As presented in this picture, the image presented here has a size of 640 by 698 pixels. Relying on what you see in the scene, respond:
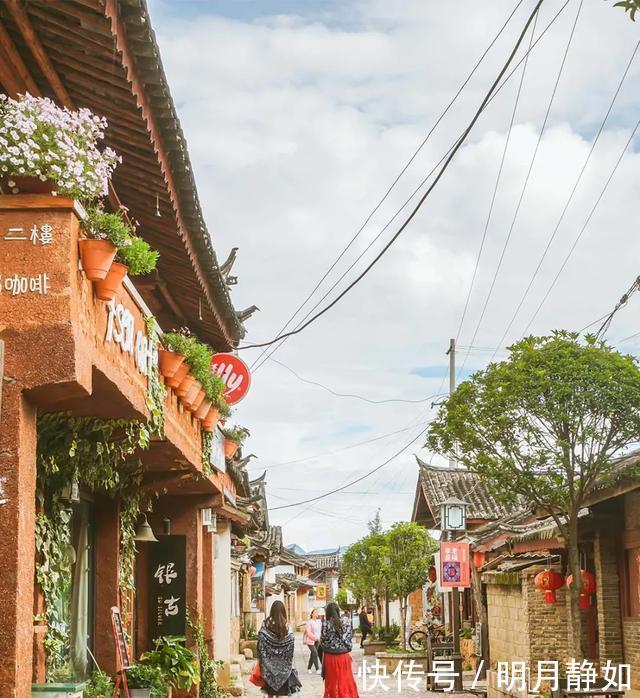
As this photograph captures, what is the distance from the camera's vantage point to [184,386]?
35.9ft

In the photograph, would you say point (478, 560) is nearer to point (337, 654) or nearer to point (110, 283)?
point (337, 654)

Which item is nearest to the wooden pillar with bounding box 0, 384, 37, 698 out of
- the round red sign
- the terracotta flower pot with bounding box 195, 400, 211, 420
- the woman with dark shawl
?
the terracotta flower pot with bounding box 195, 400, 211, 420

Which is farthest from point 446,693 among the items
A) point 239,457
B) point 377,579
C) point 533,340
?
point 377,579

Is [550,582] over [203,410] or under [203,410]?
under

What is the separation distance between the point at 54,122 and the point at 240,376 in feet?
32.6

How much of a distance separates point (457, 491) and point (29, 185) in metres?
30.2

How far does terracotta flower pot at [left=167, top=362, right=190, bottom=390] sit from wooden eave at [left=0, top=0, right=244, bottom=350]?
49.7 inches

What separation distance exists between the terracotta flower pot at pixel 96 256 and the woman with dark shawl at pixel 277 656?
935 cm

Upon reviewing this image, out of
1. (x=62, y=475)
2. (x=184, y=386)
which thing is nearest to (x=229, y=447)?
(x=184, y=386)

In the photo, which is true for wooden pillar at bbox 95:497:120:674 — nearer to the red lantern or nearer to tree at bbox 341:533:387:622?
the red lantern

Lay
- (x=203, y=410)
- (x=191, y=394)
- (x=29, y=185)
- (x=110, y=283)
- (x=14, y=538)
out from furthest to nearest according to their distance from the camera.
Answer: (x=203, y=410), (x=191, y=394), (x=110, y=283), (x=29, y=185), (x=14, y=538)

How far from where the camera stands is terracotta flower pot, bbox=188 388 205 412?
38.7 feet

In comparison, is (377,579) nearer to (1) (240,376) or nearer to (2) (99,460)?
(1) (240,376)

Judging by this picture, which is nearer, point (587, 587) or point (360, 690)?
point (587, 587)
